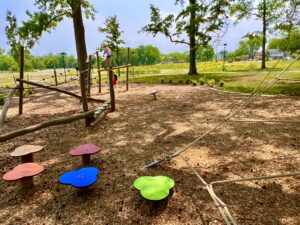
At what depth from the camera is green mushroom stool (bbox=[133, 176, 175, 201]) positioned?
289 centimetres

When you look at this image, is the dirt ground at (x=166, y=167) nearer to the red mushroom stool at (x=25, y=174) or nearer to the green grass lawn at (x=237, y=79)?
the red mushroom stool at (x=25, y=174)

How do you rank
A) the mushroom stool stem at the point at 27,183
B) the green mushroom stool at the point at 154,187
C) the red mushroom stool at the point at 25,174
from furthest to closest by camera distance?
the mushroom stool stem at the point at 27,183, the red mushroom stool at the point at 25,174, the green mushroom stool at the point at 154,187

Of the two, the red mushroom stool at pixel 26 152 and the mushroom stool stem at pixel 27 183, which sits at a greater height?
the red mushroom stool at pixel 26 152

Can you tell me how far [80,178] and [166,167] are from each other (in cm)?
148

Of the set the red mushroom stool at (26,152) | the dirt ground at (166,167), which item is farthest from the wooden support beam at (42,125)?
the red mushroom stool at (26,152)

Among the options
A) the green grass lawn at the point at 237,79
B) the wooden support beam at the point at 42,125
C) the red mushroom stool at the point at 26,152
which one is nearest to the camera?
the red mushroom stool at the point at 26,152

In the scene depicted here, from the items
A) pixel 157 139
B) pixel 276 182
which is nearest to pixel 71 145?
pixel 157 139

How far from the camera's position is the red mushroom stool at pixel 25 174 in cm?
323

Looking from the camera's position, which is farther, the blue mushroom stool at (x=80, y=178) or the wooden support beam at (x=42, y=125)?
the wooden support beam at (x=42, y=125)

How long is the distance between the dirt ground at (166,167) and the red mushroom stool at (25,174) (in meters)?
0.17

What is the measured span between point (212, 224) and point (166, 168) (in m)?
1.48

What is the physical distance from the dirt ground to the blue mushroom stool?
27 cm

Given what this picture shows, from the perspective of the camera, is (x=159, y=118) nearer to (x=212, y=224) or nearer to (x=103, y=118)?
(x=103, y=118)

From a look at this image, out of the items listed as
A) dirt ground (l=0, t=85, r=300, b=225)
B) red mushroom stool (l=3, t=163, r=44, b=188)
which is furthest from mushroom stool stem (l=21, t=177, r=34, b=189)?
dirt ground (l=0, t=85, r=300, b=225)
